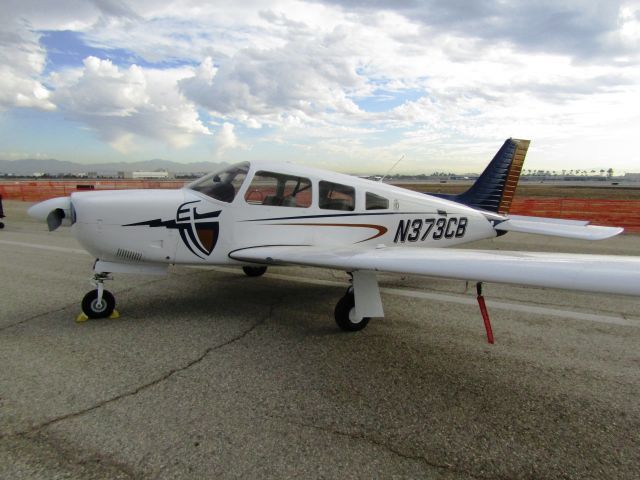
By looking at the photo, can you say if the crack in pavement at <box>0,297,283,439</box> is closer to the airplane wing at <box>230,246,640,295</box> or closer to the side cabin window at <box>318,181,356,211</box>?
the airplane wing at <box>230,246,640,295</box>

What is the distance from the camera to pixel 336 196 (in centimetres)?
550

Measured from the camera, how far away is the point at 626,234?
38.1 feet

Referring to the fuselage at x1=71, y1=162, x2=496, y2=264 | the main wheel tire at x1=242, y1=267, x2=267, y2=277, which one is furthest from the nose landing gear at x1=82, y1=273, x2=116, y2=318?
the main wheel tire at x1=242, y1=267, x2=267, y2=277

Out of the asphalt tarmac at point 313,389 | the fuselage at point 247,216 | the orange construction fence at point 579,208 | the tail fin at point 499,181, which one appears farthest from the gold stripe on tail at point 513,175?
the orange construction fence at point 579,208

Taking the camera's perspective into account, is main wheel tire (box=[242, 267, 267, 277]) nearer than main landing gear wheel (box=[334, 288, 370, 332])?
No

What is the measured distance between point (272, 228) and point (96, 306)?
7.49 ft

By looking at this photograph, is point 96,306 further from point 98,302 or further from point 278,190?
point 278,190

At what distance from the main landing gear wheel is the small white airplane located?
0.04 ft

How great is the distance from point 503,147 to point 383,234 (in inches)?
160

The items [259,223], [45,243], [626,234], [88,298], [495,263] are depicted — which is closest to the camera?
[495,263]

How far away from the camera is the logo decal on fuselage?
4762 millimetres

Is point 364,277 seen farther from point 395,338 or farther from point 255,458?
point 255,458

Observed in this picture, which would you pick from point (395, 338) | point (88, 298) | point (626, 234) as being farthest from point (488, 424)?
point (626, 234)

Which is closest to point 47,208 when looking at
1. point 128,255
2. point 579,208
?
point 128,255
